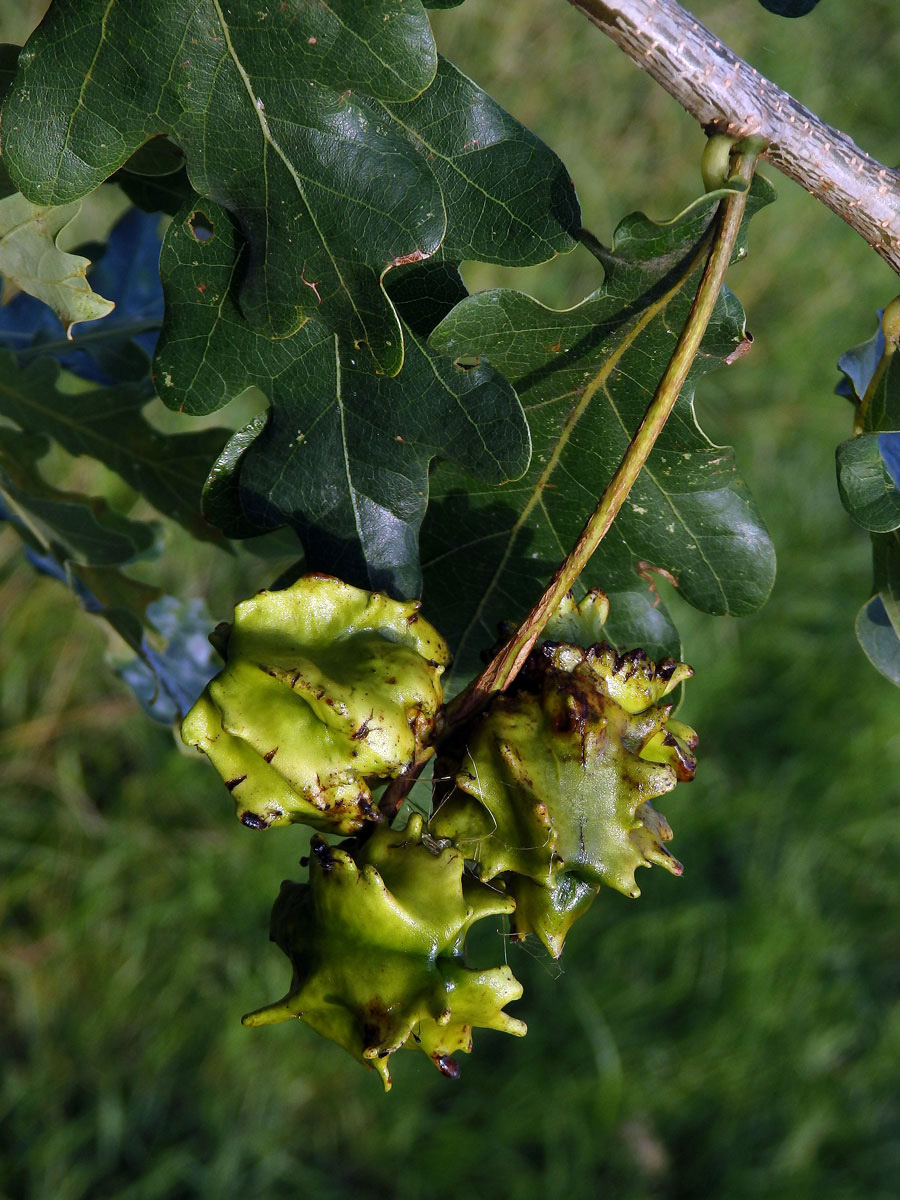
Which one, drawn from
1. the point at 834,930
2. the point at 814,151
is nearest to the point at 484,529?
the point at 814,151

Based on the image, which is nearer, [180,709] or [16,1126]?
[180,709]

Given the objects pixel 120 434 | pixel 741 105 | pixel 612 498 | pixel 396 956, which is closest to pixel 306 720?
pixel 396 956

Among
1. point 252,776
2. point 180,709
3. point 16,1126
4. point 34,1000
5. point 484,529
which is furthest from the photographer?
A: point 34,1000

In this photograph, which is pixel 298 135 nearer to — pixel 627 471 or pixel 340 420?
pixel 340 420

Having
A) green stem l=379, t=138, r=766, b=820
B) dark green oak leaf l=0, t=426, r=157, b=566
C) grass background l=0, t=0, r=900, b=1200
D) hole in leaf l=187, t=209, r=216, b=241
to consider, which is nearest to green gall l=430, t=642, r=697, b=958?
green stem l=379, t=138, r=766, b=820

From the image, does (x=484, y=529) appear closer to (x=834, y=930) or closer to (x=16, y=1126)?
(x=16, y=1126)
